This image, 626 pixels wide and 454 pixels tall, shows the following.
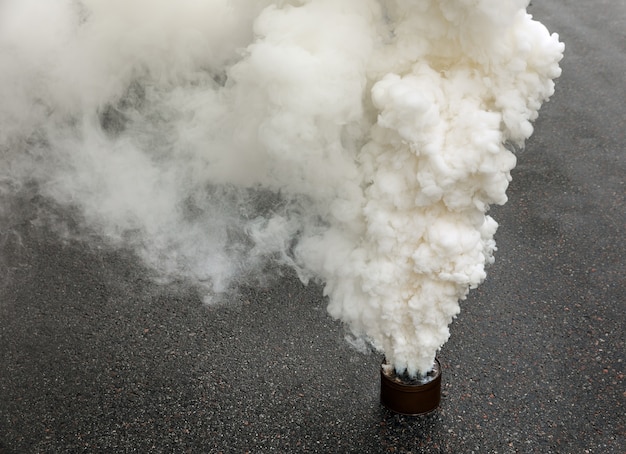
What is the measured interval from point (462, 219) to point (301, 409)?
1144mm

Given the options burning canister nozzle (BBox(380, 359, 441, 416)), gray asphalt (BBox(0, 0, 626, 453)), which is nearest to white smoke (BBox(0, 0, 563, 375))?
burning canister nozzle (BBox(380, 359, 441, 416))

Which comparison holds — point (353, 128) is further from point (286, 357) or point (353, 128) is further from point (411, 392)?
point (286, 357)

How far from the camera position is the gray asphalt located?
2.78 m

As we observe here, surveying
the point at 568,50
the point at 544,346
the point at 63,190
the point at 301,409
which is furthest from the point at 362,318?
the point at 568,50

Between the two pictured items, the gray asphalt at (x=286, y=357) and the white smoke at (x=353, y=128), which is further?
the gray asphalt at (x=286, y=357)

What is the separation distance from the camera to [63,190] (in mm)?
4086

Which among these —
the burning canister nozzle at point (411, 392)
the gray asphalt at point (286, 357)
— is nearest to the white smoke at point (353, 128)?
the burning canister nozzle at point (411, 392)

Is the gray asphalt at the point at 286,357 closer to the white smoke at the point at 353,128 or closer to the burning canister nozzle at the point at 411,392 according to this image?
the burning canister nozzle at the point at 411,392

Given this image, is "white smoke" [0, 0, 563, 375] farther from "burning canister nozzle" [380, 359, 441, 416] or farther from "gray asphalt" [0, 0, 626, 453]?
"gray asphalt" [0, 0, 626, 453]

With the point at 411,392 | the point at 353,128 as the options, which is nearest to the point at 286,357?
the point at 411,392

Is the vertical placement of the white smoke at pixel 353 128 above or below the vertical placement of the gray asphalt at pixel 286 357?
above

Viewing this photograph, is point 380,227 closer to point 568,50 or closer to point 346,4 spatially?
point 346,4

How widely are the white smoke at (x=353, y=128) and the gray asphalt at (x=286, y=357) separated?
1.13 ft

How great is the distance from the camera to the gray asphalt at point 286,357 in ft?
9.12
